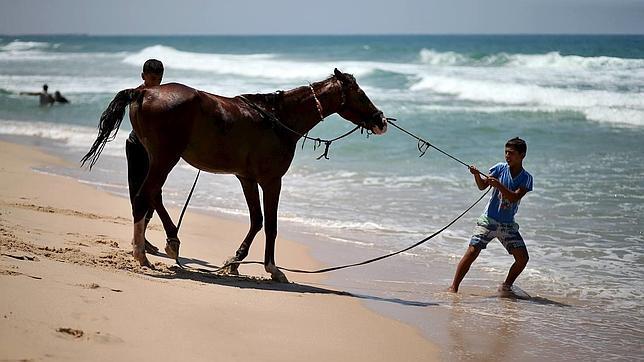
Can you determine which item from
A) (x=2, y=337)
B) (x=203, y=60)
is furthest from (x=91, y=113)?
(x=203, y=60)

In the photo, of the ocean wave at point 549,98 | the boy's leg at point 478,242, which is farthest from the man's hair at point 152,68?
the ocean wave at point 549,98

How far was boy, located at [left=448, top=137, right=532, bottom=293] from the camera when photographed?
682cm

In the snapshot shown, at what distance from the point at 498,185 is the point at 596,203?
16.2ft

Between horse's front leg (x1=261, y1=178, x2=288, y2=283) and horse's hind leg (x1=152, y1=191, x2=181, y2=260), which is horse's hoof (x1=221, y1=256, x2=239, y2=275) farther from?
horse's hind leg (x1=152, y1=191, x2=181, y2=260)

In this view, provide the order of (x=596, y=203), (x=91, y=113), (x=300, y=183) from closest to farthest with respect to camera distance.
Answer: (x=596, y=203)
(x=300, y=183)
(x=91, y=113)

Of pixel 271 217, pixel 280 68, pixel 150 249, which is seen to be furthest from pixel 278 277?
pixel 280 68

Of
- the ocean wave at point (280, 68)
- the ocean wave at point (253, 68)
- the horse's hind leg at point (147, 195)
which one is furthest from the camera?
the ocean wave at point (253, 68)

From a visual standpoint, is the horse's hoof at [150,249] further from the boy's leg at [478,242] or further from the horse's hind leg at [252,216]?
the boy's leg at [478,242]

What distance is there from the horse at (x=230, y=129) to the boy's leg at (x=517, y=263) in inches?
60.6

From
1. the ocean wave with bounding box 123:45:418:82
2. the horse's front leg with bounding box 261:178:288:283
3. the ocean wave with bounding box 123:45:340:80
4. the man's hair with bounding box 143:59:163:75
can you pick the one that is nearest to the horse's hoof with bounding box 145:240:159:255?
the horse's front leg with bounding box 261:178:288:283

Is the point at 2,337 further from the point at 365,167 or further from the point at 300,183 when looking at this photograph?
the point at 365,167

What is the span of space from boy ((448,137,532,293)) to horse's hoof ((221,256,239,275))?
184 cm

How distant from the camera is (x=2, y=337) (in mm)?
3990

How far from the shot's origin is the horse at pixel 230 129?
20.9 ft
